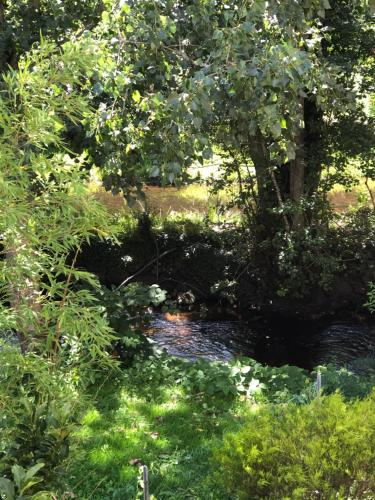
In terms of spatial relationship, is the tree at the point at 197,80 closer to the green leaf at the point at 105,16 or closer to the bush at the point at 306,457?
the green leaf at the point at 105,16

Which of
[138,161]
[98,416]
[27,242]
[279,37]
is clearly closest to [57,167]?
[27,242]

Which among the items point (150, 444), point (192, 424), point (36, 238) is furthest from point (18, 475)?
point (192, 424)

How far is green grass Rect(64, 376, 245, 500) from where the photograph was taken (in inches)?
133

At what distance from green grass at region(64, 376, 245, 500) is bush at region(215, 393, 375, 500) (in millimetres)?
387

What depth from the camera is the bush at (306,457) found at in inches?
98.7

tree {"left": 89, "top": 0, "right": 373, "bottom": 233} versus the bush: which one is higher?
tree {"left": 89, "top": 0, "right": 373, "bottom": 233}

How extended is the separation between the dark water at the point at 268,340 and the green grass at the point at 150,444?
8.75ft

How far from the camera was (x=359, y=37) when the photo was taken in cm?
764

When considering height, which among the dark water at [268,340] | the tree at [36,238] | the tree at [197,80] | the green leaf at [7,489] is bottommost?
the dark water at [268,340]

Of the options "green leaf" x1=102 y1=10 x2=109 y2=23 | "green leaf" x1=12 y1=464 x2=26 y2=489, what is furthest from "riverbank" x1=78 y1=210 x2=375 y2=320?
"green leaf" x1=12 y1=464 x2=26 y2=489

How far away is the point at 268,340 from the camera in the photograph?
8109 millimetres

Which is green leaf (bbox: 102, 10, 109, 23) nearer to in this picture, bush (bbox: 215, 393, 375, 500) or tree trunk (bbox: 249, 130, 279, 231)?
bush (bbox: 215, 393, 375, 500)

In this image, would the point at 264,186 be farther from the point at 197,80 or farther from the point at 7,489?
the point at 7,489

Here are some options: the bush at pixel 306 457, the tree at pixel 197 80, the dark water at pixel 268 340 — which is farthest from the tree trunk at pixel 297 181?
the bush at pixel 306 457
